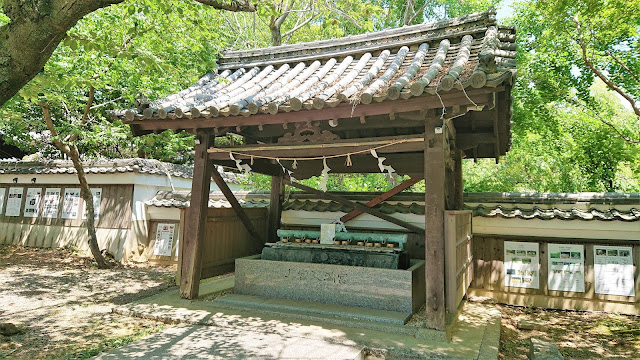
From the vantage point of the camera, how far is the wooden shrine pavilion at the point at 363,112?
5383 mm

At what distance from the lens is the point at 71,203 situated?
13383mm

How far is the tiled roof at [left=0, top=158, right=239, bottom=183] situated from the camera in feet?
41.1

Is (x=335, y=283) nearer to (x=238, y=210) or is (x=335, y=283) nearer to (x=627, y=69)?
(x=238, y=210)

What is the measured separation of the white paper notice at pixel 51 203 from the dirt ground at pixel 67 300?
1.41 metres

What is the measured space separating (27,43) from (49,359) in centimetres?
372

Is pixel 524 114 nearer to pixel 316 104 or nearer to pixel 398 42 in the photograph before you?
pixel 398 42

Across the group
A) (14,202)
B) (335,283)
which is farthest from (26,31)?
(14,202)

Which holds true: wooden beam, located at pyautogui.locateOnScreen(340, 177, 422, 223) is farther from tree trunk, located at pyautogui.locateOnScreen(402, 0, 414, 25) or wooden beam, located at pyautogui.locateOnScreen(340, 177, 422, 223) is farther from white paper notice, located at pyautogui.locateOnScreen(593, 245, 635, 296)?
tree trunk, located at pyautogui.locateOnScreen(402, 0, 414, 25)

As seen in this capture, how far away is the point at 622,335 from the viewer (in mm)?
6508

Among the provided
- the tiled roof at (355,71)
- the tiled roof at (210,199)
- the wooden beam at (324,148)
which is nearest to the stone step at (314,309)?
the wooden beam at (324,148)

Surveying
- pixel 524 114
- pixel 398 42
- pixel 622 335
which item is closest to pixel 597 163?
pixel 524 114

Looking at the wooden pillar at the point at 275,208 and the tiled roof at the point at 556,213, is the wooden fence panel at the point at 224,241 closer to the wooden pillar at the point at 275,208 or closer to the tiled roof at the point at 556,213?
the wooden pillar at the point at 275,208

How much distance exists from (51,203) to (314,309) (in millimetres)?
12127

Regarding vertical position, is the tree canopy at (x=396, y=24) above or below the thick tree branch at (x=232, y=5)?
above
